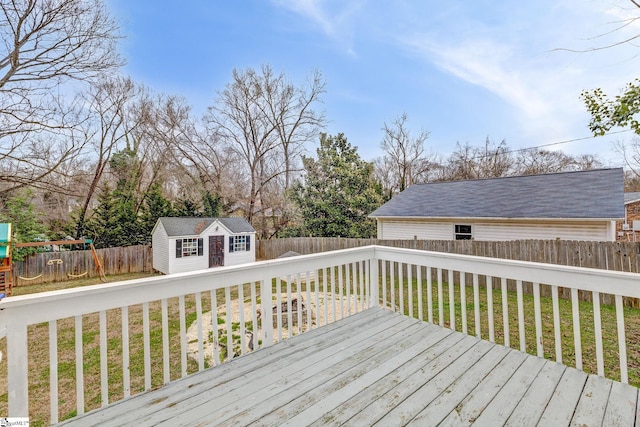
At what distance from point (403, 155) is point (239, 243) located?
1354cm

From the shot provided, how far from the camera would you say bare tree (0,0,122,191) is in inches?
196

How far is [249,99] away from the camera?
1573cm

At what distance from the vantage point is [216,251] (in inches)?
459

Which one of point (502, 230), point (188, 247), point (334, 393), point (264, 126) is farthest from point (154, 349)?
point (264, 126)

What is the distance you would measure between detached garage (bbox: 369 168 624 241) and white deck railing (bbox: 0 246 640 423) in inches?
128

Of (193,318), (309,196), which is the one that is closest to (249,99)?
(309,196)

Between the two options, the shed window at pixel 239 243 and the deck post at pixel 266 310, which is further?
the shed window at pixel 239 243

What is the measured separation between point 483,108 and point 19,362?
14439 mm

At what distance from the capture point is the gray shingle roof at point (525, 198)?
7.70 m

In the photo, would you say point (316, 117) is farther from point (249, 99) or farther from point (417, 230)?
point (417, 230)

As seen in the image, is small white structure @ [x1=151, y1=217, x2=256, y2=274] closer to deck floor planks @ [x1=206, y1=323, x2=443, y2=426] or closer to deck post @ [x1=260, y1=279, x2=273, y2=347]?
deck post @ [x1=260, y1=279, x2=273, y2=347]

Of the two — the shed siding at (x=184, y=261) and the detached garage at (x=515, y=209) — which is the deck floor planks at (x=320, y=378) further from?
the shed siding at (x=184, y=261)

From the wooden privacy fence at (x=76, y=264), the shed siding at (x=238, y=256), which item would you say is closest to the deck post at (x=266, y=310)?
the shed siding at (x=238, y=256)

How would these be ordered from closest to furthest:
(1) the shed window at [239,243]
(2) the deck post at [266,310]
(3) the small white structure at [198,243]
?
(2) the deck post at [266,310]
(3) the small white structure at [198,243]
(1) the shed window at [239,243]
